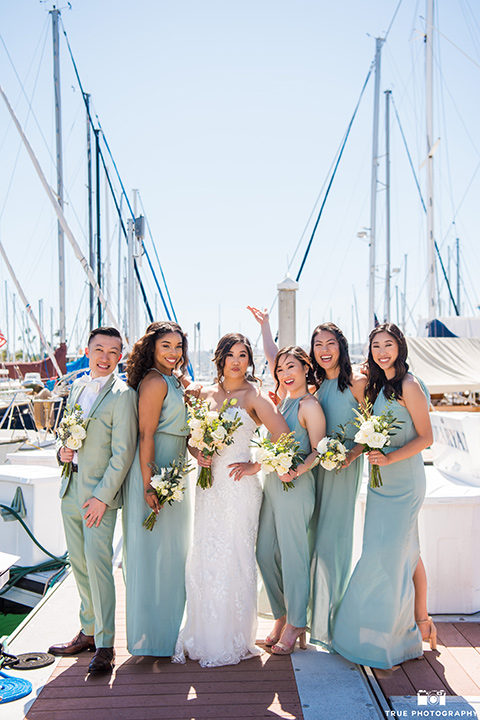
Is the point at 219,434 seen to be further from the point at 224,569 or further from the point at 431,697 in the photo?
the point at 431,697

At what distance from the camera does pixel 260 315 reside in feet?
17.9

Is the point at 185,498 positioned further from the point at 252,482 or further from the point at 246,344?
the point at 246,344

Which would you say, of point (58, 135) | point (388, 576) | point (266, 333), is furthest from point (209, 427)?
point (58, 135)

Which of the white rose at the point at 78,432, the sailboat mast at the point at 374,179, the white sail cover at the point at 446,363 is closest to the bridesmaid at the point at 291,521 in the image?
the white rose at the point at 78,432

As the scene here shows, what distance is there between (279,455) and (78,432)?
1.35m

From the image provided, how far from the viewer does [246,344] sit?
4.08 m

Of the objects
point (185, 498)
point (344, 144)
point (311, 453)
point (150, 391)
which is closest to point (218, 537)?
point (185, 498)

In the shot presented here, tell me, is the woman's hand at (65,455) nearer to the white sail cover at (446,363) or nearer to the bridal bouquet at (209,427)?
the bridal bouquet at (209,427)

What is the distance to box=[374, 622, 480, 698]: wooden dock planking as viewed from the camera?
343cm

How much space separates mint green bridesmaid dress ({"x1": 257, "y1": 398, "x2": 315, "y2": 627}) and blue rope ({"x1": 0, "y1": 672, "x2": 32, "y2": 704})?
1.74 meters

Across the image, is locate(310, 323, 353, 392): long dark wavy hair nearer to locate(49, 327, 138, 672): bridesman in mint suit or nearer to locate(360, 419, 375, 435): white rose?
locate(360, 419, 375, 435): white rose

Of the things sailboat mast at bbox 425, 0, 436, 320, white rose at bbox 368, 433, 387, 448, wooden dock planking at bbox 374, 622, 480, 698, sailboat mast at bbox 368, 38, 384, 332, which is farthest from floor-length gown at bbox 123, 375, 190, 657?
sailboat mast at bbox 368, 38, 384, 332

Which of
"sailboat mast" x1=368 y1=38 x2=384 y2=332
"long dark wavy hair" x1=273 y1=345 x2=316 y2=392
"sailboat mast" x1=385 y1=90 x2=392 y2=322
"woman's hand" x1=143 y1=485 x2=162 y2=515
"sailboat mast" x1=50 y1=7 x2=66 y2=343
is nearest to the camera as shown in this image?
"woman's hand" x1=143 y1=485 x2=162 y2=515

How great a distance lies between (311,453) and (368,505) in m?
0.53
